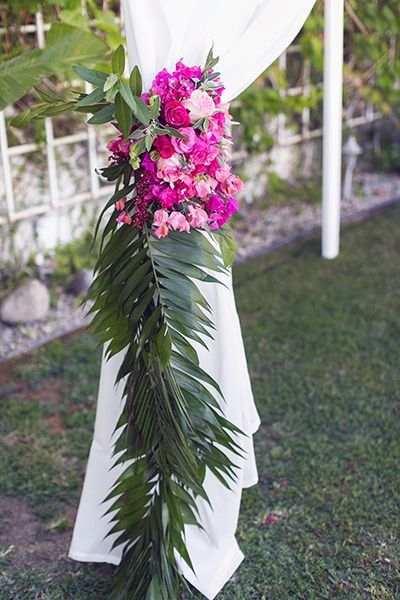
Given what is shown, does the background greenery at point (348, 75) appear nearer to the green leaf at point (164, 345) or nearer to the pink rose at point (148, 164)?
the pink rose at point (148, 164)

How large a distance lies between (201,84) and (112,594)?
1.34m

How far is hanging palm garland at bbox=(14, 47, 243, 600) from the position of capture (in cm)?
186

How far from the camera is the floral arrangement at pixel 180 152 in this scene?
1.86 m

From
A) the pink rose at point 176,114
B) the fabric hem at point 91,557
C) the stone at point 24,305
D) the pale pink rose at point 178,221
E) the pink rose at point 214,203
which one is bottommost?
the fabric hem at point 91,557

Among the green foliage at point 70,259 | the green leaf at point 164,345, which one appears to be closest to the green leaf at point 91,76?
the green leaf at point 164,345

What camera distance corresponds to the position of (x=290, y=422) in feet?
10.3

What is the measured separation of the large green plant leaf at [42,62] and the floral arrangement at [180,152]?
0.26 metres

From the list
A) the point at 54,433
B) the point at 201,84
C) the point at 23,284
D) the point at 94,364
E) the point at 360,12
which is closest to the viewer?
the point at 201,84

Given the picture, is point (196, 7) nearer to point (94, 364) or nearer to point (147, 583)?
point (147, 583)

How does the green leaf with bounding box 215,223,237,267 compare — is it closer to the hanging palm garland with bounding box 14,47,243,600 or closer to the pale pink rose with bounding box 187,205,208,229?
the hanging palm garland with bounding box 14,47,243,600

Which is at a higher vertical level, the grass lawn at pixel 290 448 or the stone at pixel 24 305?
the stone at pixel 24 305

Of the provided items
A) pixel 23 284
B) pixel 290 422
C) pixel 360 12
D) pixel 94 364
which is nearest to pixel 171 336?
pixel 290 422

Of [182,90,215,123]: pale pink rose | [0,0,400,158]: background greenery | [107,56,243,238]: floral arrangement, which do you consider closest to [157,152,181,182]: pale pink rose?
[107,56,243,238]: floral arrangement

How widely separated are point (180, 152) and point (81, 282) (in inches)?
99.8
